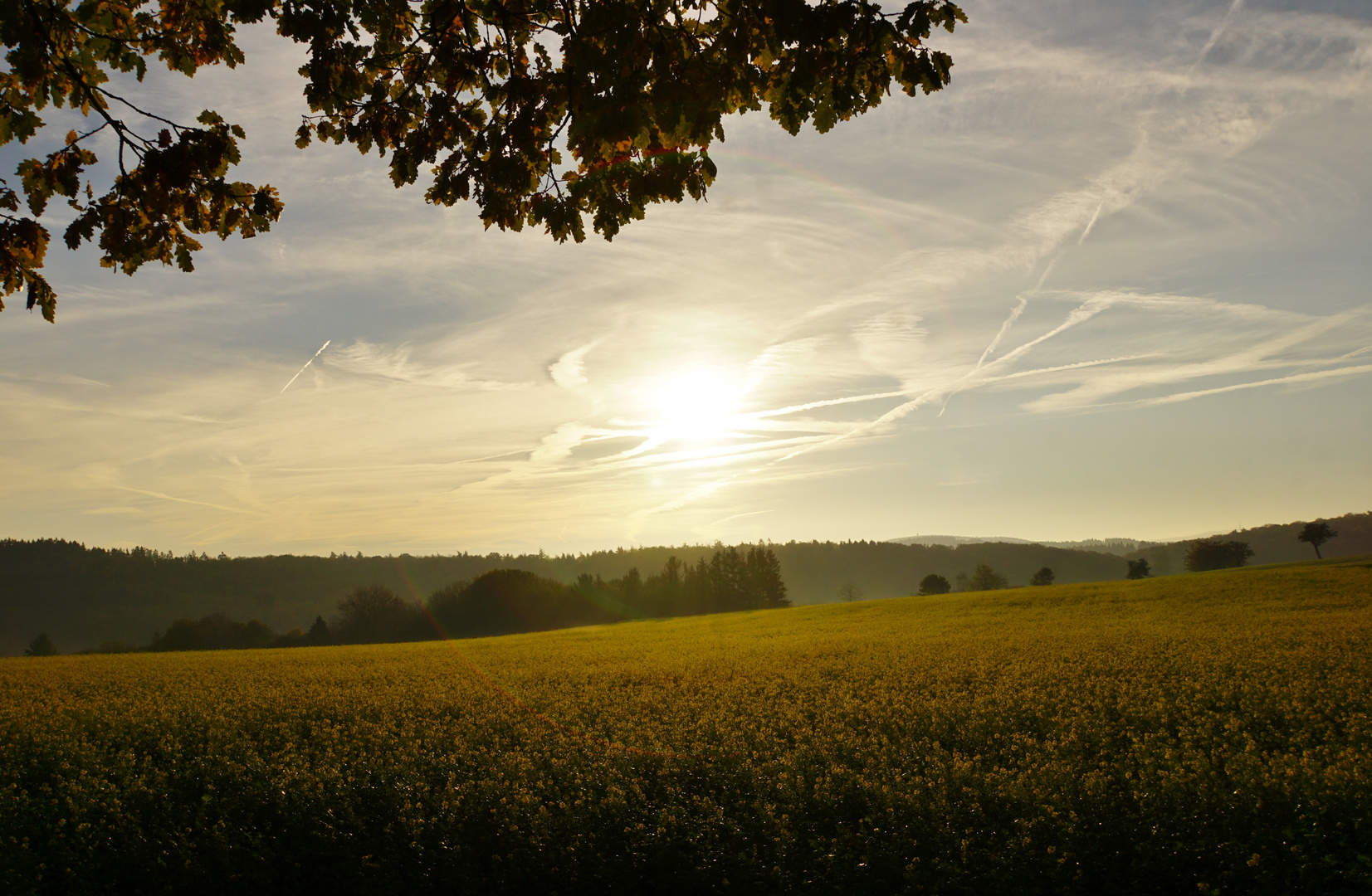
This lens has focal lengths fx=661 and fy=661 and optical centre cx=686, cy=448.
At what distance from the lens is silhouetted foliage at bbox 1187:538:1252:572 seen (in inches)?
3201

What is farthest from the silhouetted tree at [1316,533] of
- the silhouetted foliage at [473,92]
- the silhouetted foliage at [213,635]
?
the silhouetted foliage at [213,635]

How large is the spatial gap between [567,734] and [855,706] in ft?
18.5

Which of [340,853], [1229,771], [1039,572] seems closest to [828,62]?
[1229,771]

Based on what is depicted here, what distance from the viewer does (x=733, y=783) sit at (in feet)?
31.0

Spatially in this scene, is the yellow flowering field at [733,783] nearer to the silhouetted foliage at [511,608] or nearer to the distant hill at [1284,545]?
the silhouetted foliage at [511,608]

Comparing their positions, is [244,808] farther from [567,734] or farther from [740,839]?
[740,839]

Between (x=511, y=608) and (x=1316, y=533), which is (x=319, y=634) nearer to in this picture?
(x=511, y=608)

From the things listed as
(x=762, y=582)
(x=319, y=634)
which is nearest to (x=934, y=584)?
(x=762, y=582)

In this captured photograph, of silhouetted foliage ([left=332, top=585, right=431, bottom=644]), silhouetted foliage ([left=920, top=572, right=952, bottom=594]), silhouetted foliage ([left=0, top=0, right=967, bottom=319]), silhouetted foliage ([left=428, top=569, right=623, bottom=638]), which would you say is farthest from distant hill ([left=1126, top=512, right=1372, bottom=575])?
silhouetted foliage ([left=0, top=0, right=967, bottom=319])

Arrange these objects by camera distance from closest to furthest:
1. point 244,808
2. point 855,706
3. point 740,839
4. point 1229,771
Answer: point 740,839 → point 1229,771 → point 244,808 → point 855,706

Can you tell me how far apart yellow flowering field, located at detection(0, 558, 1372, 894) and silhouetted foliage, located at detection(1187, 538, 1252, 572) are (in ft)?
261

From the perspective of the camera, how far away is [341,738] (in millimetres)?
12734

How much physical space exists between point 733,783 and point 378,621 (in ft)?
242

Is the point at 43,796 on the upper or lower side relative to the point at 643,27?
lower
